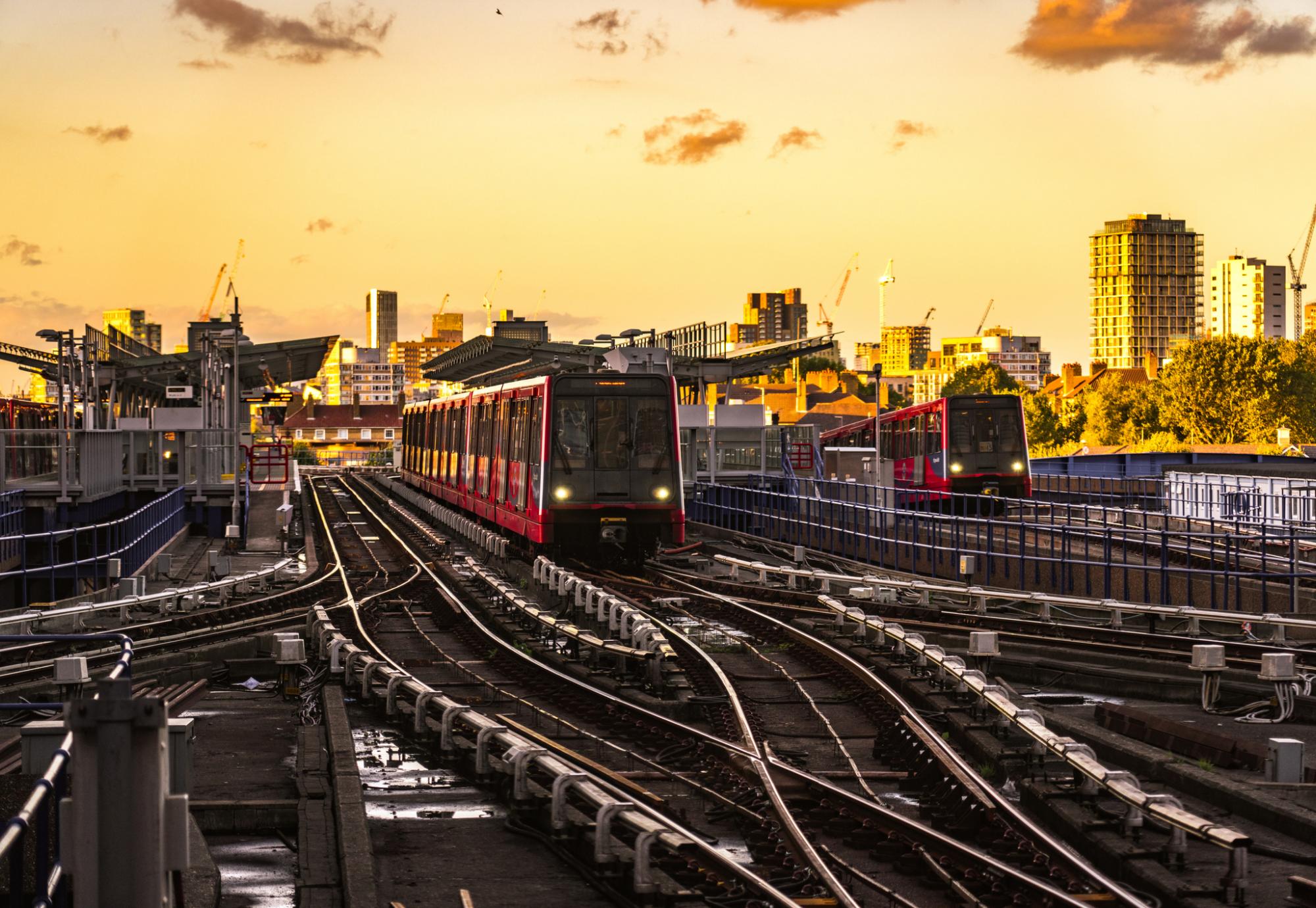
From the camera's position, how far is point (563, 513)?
2844 centimetres

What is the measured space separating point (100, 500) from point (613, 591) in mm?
20691

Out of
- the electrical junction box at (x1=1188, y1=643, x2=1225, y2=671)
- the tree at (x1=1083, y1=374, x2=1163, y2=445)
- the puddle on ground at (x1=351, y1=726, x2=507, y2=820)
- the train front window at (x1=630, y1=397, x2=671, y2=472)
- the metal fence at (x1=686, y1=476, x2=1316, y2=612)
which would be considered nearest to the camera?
the puddle on ground at (x1=351, y1=726, x2=507, y2=820)

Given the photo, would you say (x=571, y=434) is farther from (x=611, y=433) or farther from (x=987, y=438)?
(x=987, y=438)

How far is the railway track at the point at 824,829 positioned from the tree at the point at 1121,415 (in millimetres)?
111219

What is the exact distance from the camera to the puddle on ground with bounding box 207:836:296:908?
9.51m

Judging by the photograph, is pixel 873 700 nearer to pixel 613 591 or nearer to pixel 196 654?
pixel 196 654

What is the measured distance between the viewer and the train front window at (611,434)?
28.4 metres

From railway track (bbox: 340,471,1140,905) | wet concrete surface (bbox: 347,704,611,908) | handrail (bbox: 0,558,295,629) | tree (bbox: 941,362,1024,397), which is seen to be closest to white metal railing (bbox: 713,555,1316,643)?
railway track (bbox: 340,471,1140,905)

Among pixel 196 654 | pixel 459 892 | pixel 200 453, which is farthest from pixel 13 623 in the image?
pixel 200 453

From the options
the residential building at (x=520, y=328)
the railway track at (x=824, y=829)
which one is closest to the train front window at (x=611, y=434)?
the railway track at (x=824, y=829)

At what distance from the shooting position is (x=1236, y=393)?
106562 millimetres

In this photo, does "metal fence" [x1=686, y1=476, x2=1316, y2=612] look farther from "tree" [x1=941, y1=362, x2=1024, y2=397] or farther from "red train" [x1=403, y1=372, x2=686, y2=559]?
"tree" [x1=941, y1=362, x2=1024, y2=397]

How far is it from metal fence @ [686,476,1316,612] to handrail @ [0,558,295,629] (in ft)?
35.6

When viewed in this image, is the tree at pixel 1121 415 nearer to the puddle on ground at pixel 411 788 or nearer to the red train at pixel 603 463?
the red train at pixel 603 463
